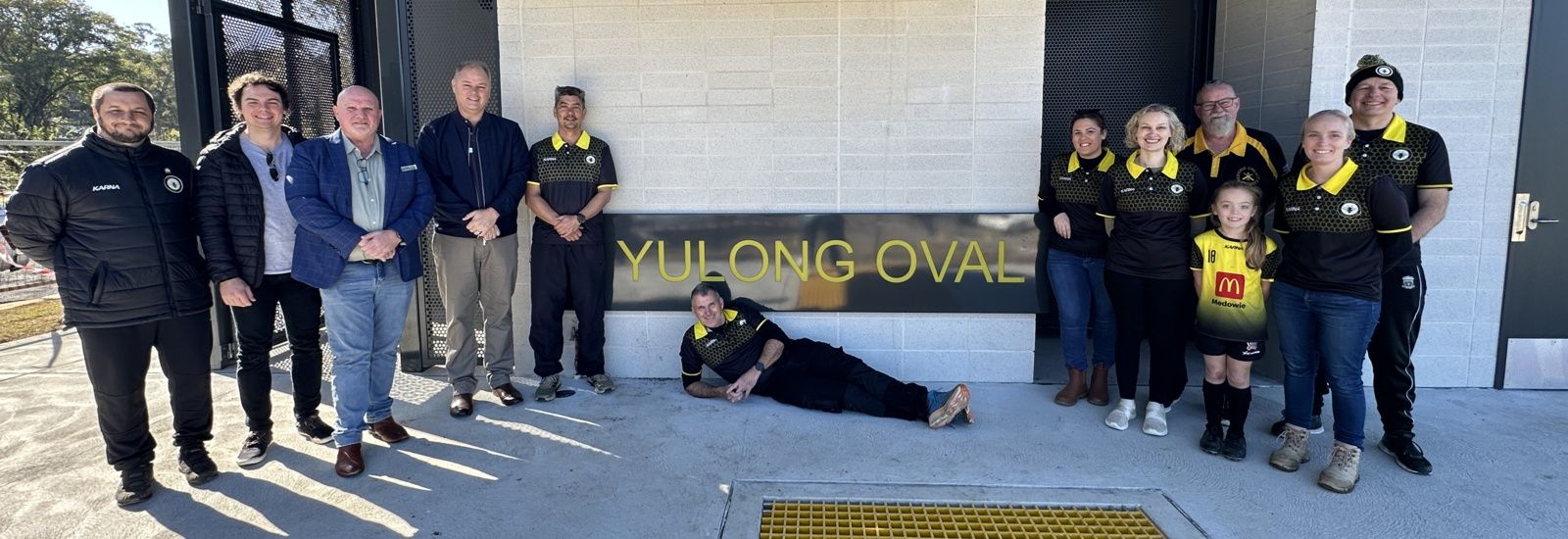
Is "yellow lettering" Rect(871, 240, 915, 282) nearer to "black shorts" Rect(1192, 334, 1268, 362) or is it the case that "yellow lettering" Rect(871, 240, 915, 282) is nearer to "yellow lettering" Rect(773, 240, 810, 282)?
"yellow lettering" Rect(773, 240, 810, 282)

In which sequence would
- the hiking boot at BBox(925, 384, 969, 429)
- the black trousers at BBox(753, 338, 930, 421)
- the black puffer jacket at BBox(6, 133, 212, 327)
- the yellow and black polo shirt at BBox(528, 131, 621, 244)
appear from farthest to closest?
the yellow and black polo shirt at BBox(528, 131, 621, 244) < the black trousers at BBox(753, 338, 930, 421) < the hiking boot at BBox(925, 384, 969, 429) < the black puffer jacket at BBox(6, 133, 212, 327)

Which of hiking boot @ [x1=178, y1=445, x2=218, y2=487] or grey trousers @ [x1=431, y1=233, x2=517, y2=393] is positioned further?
grey trousers @ [x1=431, y1=233, x2=517, y2=393]

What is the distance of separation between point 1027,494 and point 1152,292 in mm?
1165

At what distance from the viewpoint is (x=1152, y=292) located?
11.2 ft

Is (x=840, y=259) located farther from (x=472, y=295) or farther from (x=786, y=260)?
(x=472, y=295)

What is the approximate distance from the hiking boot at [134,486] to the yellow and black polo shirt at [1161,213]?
3.91 meters

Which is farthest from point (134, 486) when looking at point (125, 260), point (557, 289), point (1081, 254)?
point (1081, 254)

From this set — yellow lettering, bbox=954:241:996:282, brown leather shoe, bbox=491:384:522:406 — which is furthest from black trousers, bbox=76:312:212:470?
yellow lettering, bbox=954:241:996:282

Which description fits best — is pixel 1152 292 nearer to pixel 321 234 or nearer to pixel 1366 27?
pixel 1366 27

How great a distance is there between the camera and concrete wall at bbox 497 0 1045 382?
4.09 m

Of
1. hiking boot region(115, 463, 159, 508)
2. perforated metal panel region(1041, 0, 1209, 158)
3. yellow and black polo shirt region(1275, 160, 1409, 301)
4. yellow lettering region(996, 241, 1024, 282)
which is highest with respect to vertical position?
perforated metal panel region(1041, 0, 1209, 158)

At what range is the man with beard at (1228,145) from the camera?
350 centimetres

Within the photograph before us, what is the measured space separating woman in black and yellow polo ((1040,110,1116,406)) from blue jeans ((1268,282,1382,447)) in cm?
82

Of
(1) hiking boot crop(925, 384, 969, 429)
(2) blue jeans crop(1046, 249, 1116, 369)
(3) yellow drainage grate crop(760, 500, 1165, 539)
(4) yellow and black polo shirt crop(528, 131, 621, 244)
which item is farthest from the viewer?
(4) yellow and black polo shirt crop(528, 131, 621, 244)
